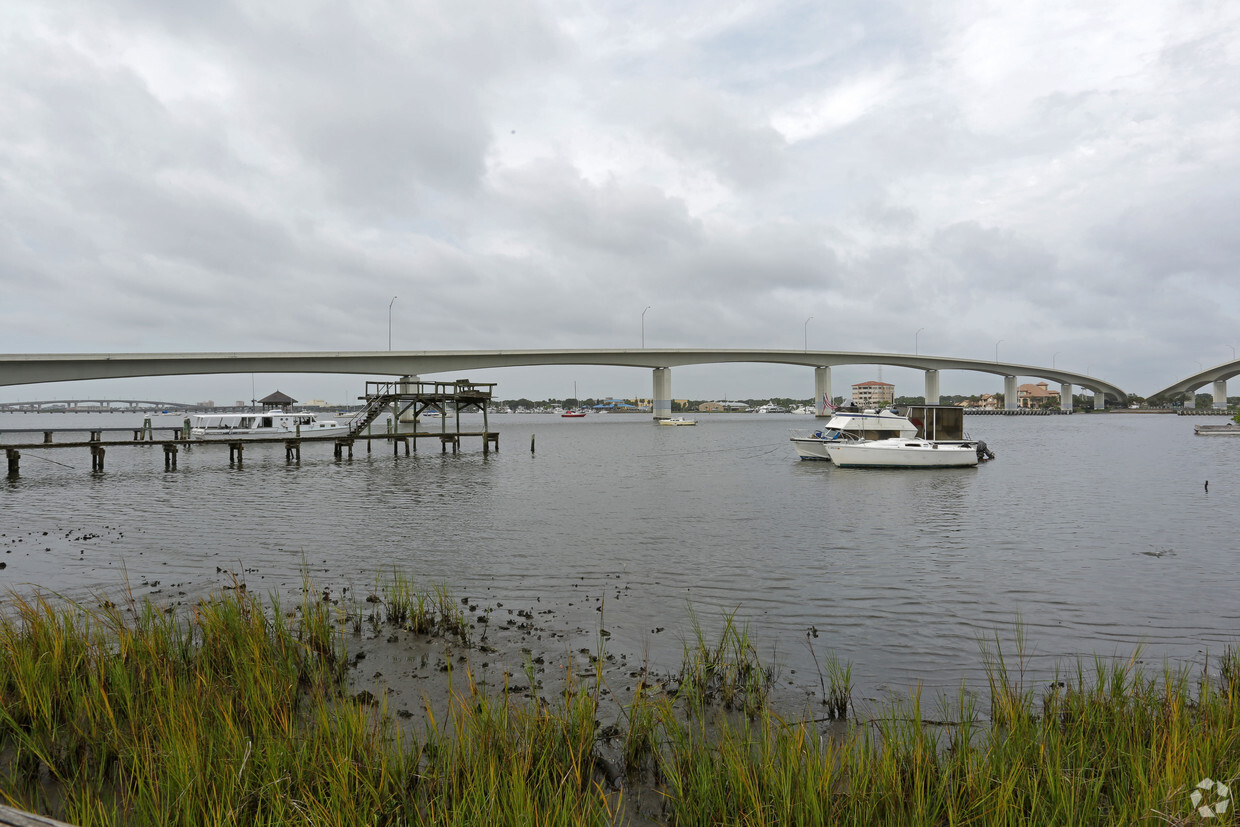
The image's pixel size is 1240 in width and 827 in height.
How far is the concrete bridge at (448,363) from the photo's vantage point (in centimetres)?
5512

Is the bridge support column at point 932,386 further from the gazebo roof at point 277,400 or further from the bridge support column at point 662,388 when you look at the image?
the gazebo roof at point 277,400

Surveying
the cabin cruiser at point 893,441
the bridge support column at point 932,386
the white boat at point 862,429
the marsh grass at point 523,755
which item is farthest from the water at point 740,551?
the bridge support column at point 932,386

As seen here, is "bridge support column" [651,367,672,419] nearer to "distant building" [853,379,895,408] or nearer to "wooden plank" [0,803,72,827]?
"distant building" [853,379,895,408]

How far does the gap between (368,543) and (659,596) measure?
8.15 meters

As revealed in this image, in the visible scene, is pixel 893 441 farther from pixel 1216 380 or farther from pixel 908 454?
pixel 1216 380

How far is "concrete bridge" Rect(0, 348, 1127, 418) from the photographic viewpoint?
55125 mm

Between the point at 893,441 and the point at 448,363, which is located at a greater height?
the point at 448,363

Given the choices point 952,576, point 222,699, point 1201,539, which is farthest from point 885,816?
point 1201,539

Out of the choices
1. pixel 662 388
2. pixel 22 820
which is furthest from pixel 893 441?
pixel 662 388

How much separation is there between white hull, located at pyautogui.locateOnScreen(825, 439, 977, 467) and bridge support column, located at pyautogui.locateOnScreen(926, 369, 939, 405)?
91029 mm

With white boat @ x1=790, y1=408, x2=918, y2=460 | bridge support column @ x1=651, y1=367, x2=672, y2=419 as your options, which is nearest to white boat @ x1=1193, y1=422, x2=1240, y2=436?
white boat @ x1=790, y1=408, x2=918, y2=460

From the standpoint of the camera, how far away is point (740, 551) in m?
14.6

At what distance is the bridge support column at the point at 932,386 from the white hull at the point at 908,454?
3584 inches

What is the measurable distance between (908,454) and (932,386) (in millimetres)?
93576
